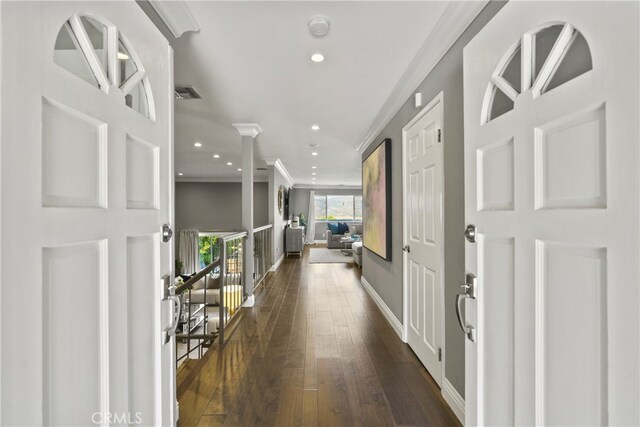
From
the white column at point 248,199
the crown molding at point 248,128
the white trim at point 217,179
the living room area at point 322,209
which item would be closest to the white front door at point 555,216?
the crown molding at point 248,128

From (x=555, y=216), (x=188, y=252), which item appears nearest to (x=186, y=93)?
(x=555, y=216)

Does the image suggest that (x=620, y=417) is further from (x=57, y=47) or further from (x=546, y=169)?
(x=57, y=47)

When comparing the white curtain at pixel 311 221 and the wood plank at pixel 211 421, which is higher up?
the white curtain at pixel 311 221

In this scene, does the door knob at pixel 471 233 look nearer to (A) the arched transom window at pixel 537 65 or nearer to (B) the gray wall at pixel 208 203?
(A) the arched transom window at pixel 537 65

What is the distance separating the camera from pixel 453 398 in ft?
5.86

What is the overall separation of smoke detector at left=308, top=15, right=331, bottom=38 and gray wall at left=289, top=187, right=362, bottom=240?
10353mm

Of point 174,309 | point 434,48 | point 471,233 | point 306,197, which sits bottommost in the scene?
point 174,309

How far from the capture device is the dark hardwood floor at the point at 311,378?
1749 mm

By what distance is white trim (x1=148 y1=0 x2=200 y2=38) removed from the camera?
5.07 ft

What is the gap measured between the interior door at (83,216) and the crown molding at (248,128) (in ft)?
9.00

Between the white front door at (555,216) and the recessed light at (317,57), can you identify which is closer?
the white front door at (555,216)

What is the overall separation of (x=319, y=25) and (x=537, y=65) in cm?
129

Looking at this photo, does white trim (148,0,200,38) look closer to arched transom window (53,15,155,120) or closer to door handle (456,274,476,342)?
arched transom window (53,15,155,120)

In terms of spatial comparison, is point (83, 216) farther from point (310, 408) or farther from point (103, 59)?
point (310, 408)
